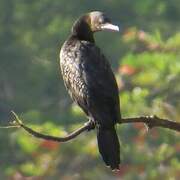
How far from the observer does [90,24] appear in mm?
4660

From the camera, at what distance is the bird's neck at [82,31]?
4.73 meters

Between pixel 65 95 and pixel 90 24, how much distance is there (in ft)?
24.6

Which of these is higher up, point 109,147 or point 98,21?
point 98,21

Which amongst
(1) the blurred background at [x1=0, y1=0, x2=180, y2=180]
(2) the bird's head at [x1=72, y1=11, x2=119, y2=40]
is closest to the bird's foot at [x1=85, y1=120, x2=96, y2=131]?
(2) the bird's head at [x1=72, y1=11, x2=119, y2=40]

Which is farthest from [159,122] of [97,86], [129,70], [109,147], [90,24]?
[129,70]

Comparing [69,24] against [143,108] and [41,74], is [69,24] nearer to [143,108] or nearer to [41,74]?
[41,74]

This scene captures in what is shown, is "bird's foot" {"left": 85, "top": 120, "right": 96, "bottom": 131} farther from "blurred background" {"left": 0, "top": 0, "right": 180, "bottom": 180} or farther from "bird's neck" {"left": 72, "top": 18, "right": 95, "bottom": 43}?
"blurred background" {"left": 0, "top": 0, "right": 180, "bottom": 180}

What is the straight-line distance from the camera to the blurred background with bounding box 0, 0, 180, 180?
879cm

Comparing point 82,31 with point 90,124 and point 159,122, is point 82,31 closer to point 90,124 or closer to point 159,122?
point 90,124

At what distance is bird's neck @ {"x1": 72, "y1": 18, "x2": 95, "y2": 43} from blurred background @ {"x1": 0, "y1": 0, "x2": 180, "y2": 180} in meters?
1.46

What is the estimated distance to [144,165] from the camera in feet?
29.3

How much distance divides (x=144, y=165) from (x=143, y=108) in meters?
0.52

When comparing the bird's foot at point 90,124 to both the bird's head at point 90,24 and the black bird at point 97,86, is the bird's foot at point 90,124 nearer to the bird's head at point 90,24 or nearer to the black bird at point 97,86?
the black bird at point 97,86

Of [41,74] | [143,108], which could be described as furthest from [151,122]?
[41,74]
